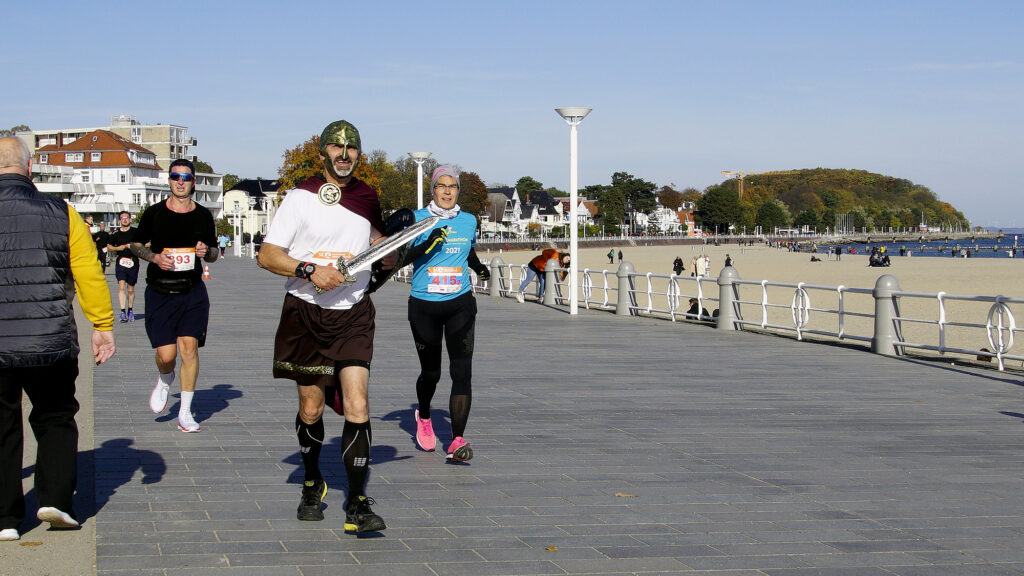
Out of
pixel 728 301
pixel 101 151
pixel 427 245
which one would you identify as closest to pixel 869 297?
pixel 728 301

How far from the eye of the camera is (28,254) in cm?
467

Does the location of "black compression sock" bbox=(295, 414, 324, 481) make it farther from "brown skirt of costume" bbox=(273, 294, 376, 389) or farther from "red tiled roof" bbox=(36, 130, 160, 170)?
"red tiled roof" bbox=(36, 130, 160, 170)

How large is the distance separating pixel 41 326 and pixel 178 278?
2.88 metres

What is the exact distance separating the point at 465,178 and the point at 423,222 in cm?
12400

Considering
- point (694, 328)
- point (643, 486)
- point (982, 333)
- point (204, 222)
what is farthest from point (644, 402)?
point (982, 333)

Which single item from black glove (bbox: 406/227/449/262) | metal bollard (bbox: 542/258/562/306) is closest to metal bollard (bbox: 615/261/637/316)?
metal bollard (bbox: 542/258/562/306)

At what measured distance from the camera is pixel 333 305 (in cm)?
490

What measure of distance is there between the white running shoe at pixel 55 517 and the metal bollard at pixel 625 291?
668 inches

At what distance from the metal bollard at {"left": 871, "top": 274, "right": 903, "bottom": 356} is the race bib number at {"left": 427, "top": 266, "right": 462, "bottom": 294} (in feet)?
29.6

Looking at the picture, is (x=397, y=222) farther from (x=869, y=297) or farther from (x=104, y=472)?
(x=869, y=297)

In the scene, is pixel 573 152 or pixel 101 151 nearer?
pixel 573 152

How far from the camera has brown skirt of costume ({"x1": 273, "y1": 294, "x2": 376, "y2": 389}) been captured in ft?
15.9

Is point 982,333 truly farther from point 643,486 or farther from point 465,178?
point 465,178

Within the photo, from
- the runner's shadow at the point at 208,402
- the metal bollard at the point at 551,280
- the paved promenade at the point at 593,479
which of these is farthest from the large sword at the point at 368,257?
the metal bollard at the point at 551,280
